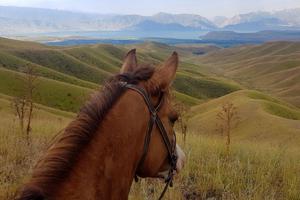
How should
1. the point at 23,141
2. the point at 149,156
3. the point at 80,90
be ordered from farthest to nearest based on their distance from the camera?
1. the point at 80,90
2. the point at 23,141
3. the point at 149,156

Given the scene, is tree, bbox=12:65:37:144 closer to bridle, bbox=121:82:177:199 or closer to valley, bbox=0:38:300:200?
valley, bbox=0:38:300:200

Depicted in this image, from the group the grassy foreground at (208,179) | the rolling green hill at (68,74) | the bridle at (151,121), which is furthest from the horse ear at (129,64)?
the rolling green hill at (68,74)

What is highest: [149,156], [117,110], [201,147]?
[117,110]

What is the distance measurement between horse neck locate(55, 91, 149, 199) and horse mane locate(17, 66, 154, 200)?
0.12 feet

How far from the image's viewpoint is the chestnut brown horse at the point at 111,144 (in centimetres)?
214

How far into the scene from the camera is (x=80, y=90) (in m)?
57.6

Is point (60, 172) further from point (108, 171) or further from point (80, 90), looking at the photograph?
point (80, 90)

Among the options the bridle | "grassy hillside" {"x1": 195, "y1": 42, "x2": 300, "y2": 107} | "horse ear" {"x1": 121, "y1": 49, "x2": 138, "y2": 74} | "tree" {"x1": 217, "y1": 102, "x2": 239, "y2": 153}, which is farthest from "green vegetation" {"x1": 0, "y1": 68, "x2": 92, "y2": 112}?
"grassy hillside" {"x1": 195, "y1": 42, "x2": 300, "y2": 107}

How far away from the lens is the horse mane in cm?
209

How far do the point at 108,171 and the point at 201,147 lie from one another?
5942mm

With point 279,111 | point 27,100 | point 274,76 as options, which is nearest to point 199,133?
point 27,100

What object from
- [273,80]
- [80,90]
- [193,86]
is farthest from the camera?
[273,80]

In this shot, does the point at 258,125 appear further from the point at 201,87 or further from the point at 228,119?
the point at 201,87

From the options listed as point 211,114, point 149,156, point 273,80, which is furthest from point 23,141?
point 273,80
